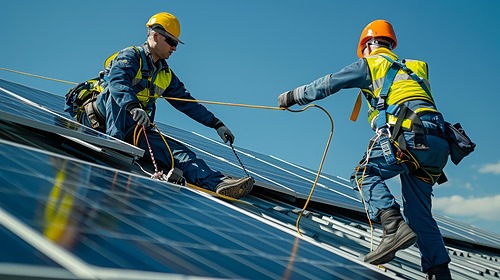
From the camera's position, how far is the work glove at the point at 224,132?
8.08m

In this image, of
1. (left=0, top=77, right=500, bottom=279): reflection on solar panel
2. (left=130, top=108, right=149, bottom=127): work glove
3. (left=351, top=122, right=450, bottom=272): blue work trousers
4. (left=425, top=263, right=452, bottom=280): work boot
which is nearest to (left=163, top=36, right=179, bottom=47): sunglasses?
(left=130, top=108, right=149, bottom=127): work glove

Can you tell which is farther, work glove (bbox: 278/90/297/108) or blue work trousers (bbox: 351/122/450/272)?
work glove (bbox: 278/90/297/108)

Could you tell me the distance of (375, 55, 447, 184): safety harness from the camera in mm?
5281

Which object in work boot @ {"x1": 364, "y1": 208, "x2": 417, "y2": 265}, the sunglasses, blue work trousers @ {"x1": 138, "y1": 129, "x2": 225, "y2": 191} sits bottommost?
work boot @ {"x1": 364, "y1": 208, "x2": 417, "y2": 265}

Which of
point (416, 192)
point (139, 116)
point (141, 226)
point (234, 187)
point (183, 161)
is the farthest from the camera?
point (183, 161)

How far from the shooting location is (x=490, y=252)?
9734mm

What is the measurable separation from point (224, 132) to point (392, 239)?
12.0 feet

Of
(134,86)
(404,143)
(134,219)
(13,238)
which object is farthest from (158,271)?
(134,86)

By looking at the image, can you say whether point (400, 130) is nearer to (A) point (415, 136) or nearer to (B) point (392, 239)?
(A) point (415, 136)

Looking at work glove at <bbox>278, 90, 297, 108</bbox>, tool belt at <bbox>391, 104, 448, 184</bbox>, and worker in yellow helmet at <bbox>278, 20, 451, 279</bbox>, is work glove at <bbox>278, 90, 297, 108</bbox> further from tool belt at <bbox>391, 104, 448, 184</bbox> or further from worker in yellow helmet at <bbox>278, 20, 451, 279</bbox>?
tool belt at <bbox>391, 104, 448, 184</bbox>

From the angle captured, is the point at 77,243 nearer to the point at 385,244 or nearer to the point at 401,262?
the point at 385,244

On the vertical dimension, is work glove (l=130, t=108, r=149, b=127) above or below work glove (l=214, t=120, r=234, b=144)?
below

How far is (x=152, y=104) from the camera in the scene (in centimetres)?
775

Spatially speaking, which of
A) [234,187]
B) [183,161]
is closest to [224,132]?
[183,161]
